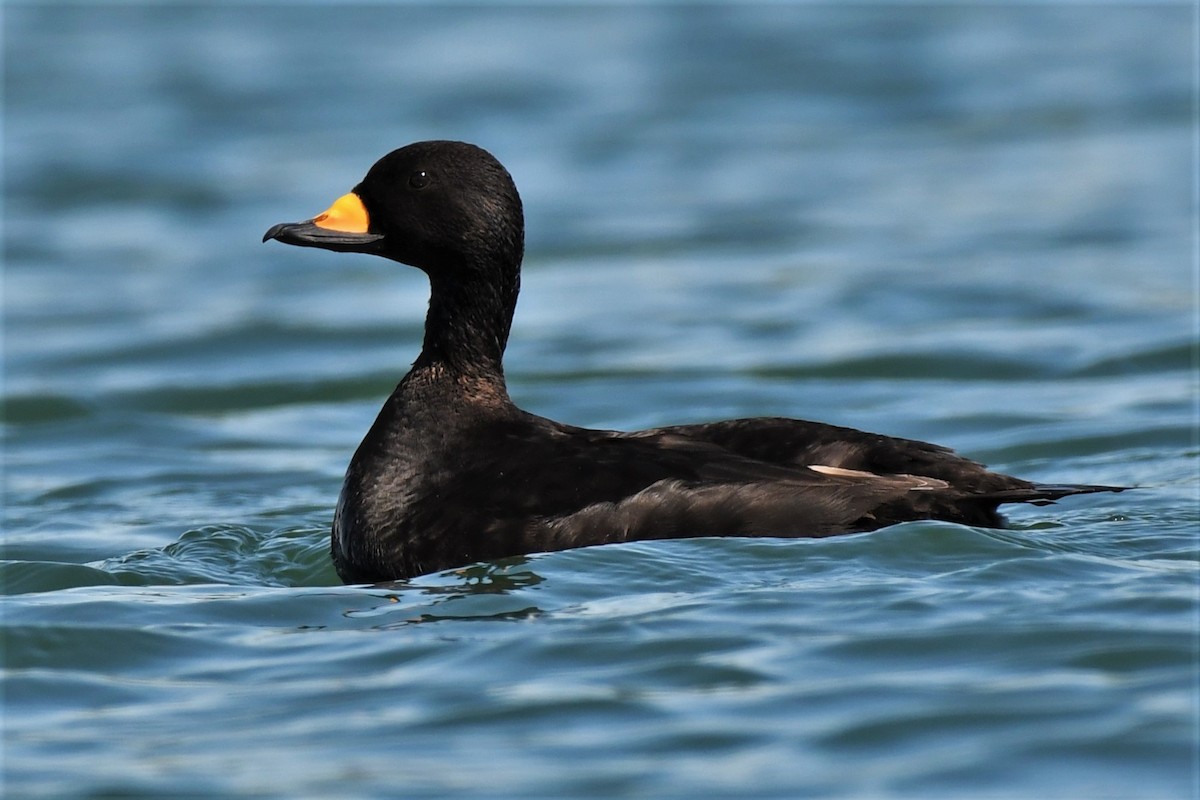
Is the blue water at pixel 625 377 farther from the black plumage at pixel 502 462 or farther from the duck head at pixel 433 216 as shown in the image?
the duck head at pixel 433 216

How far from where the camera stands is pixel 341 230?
823 cm

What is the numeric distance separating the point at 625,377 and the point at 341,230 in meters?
5.28

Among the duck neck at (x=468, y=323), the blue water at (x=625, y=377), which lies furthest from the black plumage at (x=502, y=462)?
the blue water at (x=625, y=377)

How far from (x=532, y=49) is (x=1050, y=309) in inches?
608

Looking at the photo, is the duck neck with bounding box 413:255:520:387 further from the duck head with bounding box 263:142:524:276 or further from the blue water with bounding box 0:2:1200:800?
the blue water with bounding box 0:2:1200:800

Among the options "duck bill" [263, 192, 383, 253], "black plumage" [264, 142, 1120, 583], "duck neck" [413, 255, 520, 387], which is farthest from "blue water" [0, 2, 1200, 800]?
"duck bill" [263, 192, 383, 253]

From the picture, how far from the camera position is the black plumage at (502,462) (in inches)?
283

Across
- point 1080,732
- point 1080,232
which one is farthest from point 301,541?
point 1080,232

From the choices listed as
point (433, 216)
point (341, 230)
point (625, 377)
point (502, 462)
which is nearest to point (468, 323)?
point (433, 216)

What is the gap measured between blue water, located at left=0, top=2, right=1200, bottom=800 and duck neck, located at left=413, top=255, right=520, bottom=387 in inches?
43.6

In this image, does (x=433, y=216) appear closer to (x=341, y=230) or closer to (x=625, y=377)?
(x=341, y=230)

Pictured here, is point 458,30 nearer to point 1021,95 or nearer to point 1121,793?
point 1021,95

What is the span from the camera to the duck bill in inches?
319

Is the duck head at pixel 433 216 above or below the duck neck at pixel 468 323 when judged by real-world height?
above
